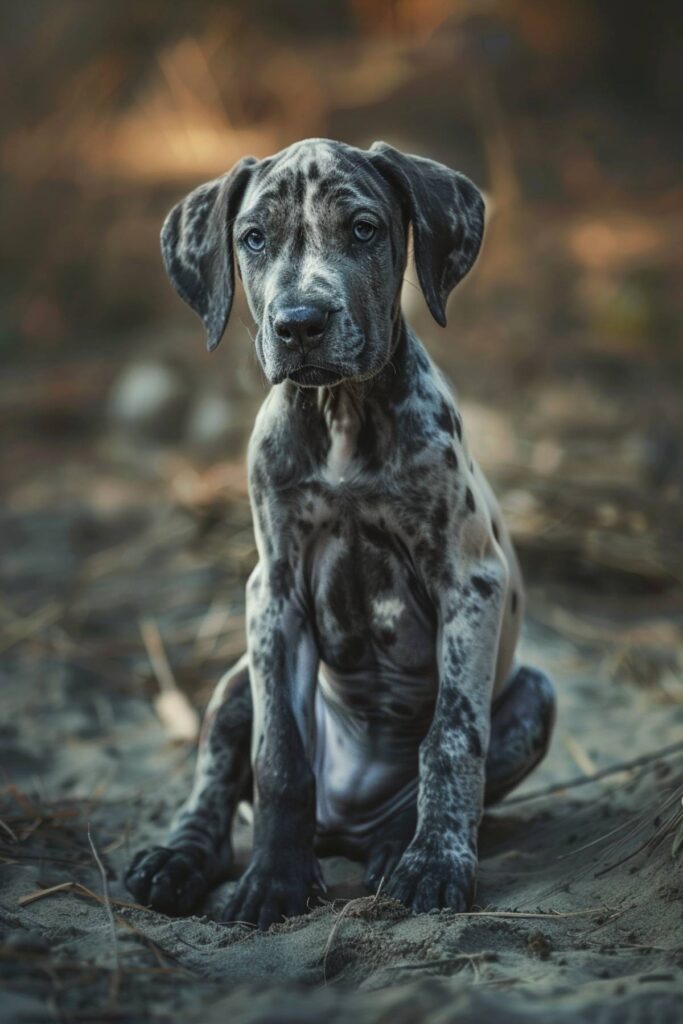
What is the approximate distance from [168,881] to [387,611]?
3.54 feet

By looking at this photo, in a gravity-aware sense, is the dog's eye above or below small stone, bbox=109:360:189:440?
above

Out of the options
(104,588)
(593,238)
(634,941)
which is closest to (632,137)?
(593,238)

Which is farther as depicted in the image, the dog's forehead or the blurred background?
the blurred background

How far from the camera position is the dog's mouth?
146 inches

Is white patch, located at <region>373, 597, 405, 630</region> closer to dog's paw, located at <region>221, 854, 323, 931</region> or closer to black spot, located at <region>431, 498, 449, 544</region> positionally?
black spot, located at <region>431, 498, 449, 544</region>

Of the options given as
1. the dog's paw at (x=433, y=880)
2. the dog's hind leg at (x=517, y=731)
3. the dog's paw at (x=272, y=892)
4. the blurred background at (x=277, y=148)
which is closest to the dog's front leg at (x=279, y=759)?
the dog's paw at (x=272, y=892)

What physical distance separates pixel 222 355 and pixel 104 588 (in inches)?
219

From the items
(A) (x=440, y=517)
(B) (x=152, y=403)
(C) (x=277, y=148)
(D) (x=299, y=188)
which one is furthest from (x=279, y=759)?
(C) (x=277, y=148)

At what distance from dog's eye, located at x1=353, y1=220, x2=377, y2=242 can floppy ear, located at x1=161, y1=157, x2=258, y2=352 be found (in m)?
0.45

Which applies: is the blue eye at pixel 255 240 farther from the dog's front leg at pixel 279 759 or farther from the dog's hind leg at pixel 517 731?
the dog's hind leg at pixel 517 731

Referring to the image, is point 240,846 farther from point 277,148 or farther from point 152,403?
point 277,148

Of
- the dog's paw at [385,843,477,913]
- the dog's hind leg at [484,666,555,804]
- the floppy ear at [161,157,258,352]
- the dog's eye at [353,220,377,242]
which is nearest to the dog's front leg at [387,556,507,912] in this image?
the dog's paw at [385,843,477,913]

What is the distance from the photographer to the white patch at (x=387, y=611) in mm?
4160

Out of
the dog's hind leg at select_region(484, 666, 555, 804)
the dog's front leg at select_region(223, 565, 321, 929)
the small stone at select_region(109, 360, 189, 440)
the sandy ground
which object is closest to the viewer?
the sandy ground
